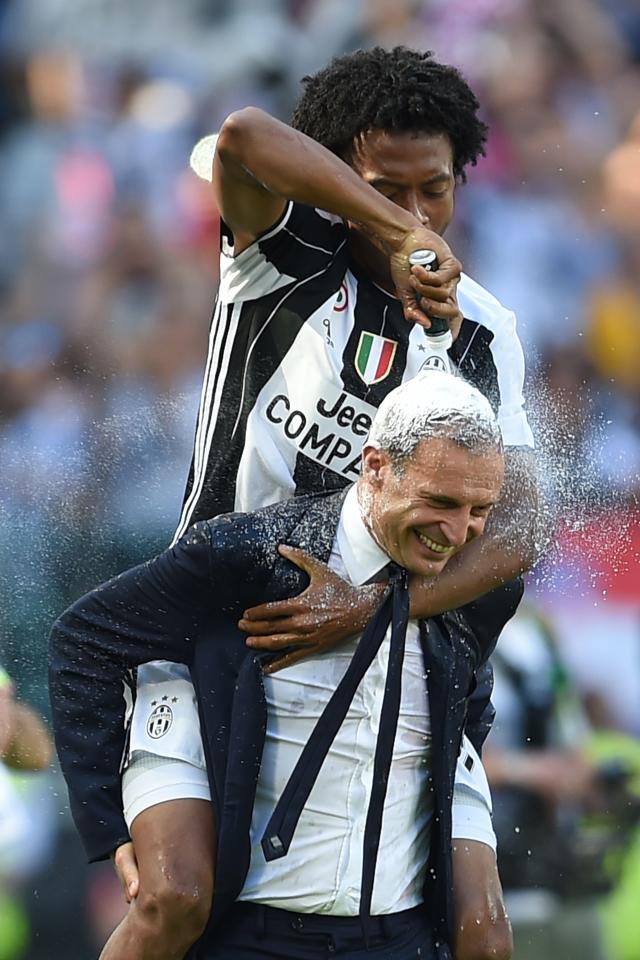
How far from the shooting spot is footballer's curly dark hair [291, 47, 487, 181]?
259 cm

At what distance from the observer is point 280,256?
8.34 ft

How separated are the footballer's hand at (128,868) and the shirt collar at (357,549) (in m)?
0.52

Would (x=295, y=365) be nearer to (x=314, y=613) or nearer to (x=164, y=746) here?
(x=314, y=613)

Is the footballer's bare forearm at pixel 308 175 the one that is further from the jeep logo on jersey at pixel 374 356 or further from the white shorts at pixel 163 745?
the white shorts at pixel 163 745

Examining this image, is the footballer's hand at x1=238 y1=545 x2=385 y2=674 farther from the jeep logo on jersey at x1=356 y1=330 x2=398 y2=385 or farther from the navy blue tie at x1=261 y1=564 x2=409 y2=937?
the jeep logo on jersey at x1=356 y1=330 x2=398 y2=385

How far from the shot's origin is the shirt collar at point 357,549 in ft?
7.41

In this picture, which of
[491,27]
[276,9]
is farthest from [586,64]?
[276,9]

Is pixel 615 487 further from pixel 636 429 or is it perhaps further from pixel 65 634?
pixel 65 634

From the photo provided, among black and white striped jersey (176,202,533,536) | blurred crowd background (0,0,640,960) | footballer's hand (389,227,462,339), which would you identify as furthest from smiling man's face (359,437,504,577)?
blurred crowd background (0,0,640,960)

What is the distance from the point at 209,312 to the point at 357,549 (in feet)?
8.49

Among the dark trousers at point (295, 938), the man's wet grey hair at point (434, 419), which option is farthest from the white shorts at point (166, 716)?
the man's wet grey hair at point (434, 419)

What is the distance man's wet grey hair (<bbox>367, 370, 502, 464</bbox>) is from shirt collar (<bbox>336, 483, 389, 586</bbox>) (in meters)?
0.13

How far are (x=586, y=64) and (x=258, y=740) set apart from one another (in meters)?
3.55

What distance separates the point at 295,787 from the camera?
221cm
